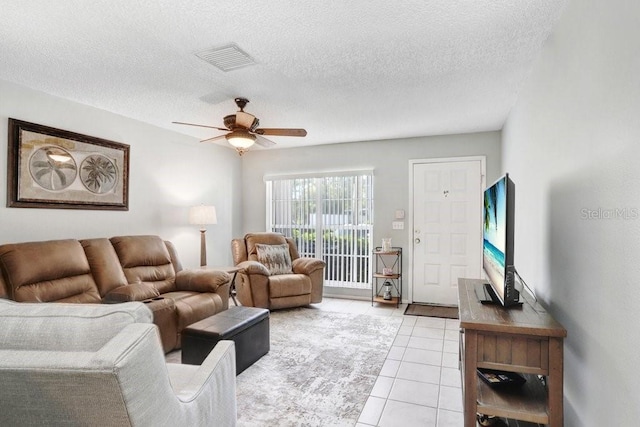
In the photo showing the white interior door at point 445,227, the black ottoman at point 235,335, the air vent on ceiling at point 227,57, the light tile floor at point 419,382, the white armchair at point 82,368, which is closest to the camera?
the white armchair at point 82,368

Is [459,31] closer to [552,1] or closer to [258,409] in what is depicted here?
[552,1]

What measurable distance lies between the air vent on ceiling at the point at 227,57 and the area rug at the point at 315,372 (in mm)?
2385

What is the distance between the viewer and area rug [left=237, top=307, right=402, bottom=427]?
2.15 metres

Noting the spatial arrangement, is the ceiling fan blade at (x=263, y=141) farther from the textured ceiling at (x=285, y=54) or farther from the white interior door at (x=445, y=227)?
the white interior door at (x=445, y=227)

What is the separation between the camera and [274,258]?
470 cm

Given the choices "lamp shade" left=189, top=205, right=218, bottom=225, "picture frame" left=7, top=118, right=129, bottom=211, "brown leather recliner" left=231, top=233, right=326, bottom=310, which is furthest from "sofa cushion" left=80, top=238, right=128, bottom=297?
"brown leather recliner" left=231, top=233, right=326, bottom=310

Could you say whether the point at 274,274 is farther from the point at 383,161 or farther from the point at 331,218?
the point at 383,161

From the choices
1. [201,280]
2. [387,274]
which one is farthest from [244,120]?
[387,274]

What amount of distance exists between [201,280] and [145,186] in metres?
1.46

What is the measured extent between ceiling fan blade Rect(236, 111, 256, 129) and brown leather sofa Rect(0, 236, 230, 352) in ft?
5.41

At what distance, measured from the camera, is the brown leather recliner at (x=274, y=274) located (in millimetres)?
4223

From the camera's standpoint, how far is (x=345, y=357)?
118 inches

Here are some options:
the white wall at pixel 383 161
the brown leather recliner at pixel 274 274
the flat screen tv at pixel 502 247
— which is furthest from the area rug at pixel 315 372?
the white wall at pixel 383 161

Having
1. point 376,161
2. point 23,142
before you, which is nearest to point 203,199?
point 23,142
